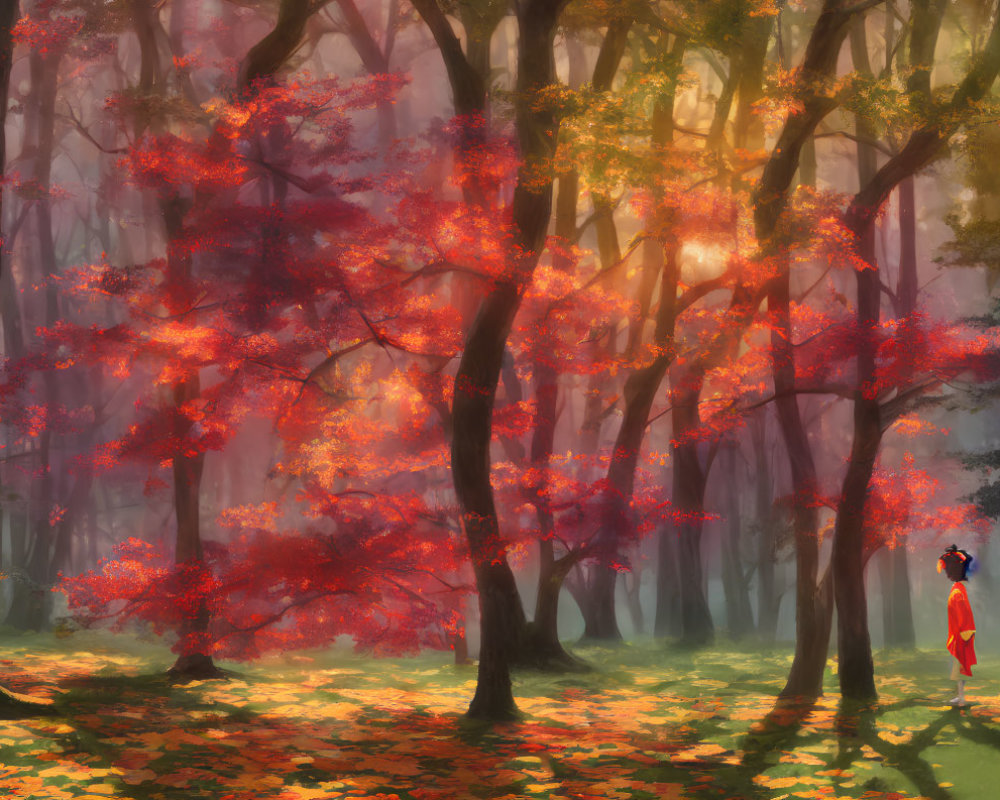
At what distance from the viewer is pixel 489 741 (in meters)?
9.58

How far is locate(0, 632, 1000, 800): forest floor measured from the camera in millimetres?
7586

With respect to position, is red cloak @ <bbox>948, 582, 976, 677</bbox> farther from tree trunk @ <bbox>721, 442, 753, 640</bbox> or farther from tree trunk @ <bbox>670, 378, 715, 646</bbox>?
tree trunk @ <bbox>721, 442, 753, 640</bbox>

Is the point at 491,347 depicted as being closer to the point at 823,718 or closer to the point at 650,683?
the point at 823,718

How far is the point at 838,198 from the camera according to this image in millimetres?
13844

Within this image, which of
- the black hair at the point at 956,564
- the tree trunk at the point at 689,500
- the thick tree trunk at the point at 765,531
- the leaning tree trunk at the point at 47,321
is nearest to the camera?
the black hair at the point at 956,564

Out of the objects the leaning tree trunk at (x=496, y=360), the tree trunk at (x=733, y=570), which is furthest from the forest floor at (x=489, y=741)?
the tree trunk at (x=733, y=570)

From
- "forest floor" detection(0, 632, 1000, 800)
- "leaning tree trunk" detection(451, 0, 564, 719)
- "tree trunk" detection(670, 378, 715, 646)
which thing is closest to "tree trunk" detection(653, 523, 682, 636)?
"tree trunk" detection(670, 378, 715, 646)

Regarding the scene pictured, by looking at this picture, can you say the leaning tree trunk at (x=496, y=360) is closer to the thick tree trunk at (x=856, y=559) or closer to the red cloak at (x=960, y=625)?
the thick tree trunk at (x=856, y=559)

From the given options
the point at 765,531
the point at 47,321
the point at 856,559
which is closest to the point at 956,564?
the point at 856,559

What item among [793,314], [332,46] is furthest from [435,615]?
[332,46]

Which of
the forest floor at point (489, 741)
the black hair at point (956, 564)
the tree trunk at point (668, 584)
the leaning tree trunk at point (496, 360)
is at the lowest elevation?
the forest floor at point (489, 741)

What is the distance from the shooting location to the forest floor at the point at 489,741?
759cm

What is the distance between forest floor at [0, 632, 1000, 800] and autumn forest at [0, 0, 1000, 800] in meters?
0.07

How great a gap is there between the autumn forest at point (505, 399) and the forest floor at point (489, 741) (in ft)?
0.21
